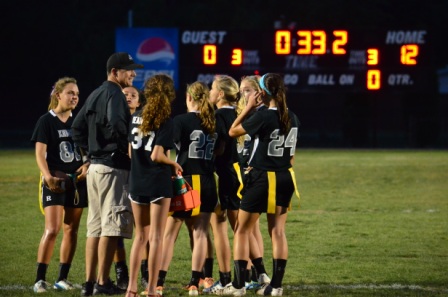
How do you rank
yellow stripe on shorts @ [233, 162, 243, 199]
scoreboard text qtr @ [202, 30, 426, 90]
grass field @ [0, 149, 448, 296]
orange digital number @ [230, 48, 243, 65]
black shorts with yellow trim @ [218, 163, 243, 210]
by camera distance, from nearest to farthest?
yellow stripe on shorts @ [233, 162, 243, 199] → black shorts with yellow trim @ [218, 163, 243, 210] → grass field @ [0, 149, 448, 296] → scoreboard text qtr @ [202, 30, 426, 90] → orange digital number @ [230, 48, 243, 65]

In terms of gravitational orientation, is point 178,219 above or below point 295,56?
below

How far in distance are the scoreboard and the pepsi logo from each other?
36.1 inches

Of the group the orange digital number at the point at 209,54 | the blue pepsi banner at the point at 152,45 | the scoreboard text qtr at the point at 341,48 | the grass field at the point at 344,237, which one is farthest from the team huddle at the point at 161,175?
the blue pepsi banner at the point at 152,45

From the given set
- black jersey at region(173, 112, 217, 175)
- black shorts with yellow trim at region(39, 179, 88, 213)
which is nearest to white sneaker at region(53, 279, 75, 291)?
black shorts with yellow trim at region(39, 179, 88, 213)

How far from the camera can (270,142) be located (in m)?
8.23

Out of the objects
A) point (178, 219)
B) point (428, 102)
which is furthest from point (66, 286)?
point (428, 102)

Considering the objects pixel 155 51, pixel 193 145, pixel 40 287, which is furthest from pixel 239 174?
pixel 155 51

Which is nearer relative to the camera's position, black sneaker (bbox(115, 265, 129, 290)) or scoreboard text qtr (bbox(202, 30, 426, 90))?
black sneaker (bbox(115, 265, 129, 290))

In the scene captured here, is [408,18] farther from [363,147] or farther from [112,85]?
[112,85]

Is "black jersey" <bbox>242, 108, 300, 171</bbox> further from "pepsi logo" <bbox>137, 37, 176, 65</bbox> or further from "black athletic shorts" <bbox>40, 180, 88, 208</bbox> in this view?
"pepsi logo" <bbox>137, 37, 176, 65</bbox>

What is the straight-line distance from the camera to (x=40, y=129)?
8.43m

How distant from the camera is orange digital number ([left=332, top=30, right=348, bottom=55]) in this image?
1229 inches

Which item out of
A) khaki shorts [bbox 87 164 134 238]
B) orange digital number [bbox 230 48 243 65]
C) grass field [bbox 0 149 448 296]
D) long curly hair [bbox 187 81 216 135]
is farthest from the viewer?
orange digital number [bbox 230 48 243 65]

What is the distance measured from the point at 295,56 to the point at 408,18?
2687 cm
